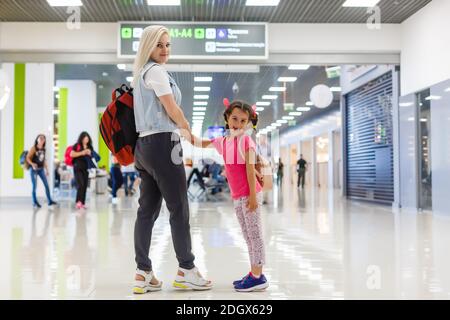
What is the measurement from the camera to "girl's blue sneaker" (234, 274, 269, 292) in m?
2.61

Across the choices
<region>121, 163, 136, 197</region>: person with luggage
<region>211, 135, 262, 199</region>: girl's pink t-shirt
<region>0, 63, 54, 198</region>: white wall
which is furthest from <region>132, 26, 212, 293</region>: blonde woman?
<region>121, 163, 136, 197</region>: person with luggage

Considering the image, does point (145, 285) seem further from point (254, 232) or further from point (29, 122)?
point (29, 122)

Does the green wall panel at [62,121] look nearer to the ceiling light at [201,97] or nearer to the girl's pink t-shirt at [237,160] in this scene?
the ceiling light at [201,97]

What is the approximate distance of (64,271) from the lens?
123 inches

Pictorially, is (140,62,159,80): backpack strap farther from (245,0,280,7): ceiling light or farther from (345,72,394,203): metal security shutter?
(345,72,394,203): metal security shutter

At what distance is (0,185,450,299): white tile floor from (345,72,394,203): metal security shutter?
376 centimetres

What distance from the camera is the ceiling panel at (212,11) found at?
7.90m

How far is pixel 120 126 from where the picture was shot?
260 centimetres

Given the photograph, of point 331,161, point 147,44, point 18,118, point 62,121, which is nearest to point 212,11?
point 18,118

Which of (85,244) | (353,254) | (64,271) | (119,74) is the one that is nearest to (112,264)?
(64,271)

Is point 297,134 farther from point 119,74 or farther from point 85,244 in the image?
point 85,244

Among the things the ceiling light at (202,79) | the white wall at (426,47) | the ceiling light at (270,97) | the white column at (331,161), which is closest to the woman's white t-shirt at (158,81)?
the white wall at (426,47)

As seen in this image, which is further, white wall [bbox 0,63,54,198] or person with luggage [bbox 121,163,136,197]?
person with luggage [bbox 121,163,136,197]

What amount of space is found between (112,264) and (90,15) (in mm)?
6160
